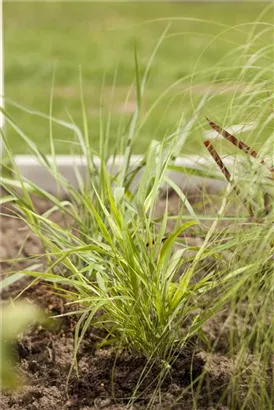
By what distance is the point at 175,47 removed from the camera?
A: 774cm

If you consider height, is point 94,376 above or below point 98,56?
below

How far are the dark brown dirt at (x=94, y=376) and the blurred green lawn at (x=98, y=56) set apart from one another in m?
1.97

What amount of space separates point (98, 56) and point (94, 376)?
5228 millimetres

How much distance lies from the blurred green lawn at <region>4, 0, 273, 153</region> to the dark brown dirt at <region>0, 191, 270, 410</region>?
1.97 metres

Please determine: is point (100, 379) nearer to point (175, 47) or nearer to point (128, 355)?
point (128, 355)

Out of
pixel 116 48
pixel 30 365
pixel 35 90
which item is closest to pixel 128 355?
pixel 30 365

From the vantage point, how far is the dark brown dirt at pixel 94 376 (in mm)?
2232

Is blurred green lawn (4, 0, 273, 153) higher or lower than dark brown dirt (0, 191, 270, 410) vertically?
higher

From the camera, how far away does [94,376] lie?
7.84 feet

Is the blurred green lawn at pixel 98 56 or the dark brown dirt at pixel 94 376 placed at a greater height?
the blurred green lawn at pixel 98 56

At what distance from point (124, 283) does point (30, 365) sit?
39 centimetres

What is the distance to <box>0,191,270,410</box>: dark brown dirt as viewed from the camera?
2232 mm

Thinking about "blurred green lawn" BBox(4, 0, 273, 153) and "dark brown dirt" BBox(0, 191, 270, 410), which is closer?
"dark brown dirt" BBox(0, 191, 270, 410)

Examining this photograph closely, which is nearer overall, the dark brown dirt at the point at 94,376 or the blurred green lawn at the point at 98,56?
the dark brown dirt at the point at 94,376
